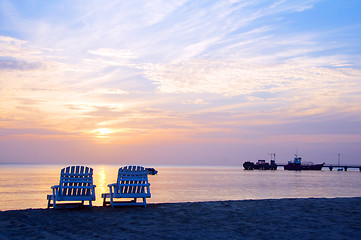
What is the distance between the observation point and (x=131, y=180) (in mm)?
10625

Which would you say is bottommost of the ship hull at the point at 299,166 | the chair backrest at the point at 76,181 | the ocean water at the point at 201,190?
the ocean water at the point at 201,190

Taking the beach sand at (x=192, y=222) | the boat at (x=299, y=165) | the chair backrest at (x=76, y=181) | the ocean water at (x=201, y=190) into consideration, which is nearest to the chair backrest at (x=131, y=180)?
the beach sand at (x=192, y=222)

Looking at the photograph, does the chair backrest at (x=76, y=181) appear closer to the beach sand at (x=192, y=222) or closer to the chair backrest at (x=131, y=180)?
the beach sand at (x=192, y=222)

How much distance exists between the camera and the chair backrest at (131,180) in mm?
10516

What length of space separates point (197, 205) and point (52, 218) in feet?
13.6

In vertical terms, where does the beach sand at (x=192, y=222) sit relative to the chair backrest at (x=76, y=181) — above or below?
below

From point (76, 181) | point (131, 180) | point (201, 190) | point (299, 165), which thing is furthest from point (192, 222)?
point (299, 165)

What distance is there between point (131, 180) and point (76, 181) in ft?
5.03

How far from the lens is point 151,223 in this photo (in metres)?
8.23

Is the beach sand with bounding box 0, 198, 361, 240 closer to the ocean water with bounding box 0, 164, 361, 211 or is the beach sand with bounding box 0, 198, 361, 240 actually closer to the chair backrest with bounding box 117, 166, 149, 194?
the chair backrest with bounding box 117, 166, 149, 194

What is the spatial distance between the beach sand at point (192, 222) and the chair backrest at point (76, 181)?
0.51m

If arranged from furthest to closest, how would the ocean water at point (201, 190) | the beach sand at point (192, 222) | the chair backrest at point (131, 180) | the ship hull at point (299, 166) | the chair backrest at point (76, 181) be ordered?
the ship hull at point (299, 166)
the ocean water at point (201, 190)
the chair backrest at point (131, 180)
the chair backrest at point (76, 181)
the beach sand at point (192, 222)

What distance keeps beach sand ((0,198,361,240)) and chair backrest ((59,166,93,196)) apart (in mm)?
506

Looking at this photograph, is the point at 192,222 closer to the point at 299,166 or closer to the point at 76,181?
the point at 76,181
